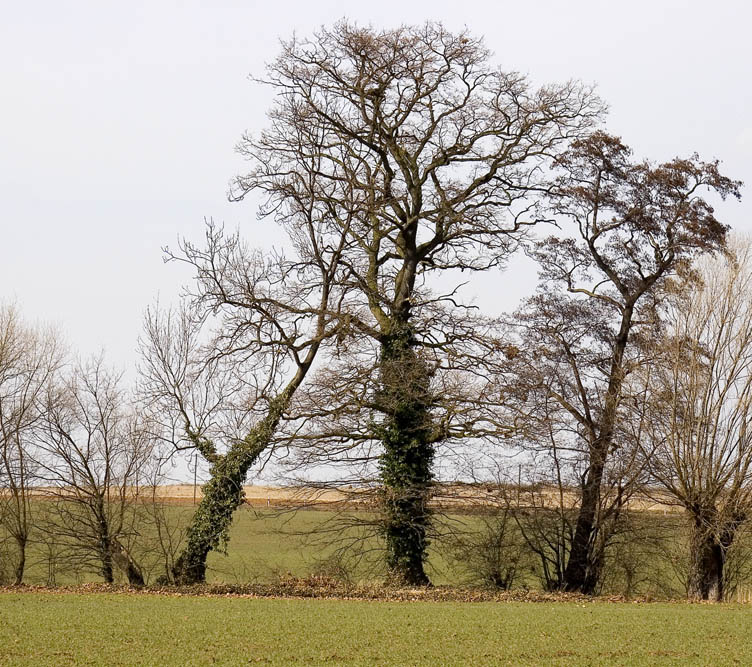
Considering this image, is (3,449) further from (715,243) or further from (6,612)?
(715,243)

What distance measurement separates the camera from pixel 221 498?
25625 millimetres

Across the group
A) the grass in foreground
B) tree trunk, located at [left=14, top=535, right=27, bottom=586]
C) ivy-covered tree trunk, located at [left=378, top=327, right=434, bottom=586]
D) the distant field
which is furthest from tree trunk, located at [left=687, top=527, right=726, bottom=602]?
tree trunk, located at [left=14, top=535, right=27, bottom=586]

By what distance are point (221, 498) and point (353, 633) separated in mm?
10567

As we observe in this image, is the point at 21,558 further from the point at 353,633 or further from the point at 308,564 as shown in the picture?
the point at 353,633

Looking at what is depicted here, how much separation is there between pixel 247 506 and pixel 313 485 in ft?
6.90

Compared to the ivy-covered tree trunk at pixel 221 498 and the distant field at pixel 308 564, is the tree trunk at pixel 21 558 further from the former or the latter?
the ivy-covered tree trunk at pixel 221 498

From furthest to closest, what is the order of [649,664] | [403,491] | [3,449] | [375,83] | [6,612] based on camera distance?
[3,449], [375,83], [403,491], [6,612], [649,664]

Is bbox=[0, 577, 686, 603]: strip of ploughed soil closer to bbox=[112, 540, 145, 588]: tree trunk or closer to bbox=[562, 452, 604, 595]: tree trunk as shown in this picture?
bbox=[112, 540, 145, 588]: tree trunk

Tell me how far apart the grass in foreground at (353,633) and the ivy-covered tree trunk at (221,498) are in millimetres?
4282

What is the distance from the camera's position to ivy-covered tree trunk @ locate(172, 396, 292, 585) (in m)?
25.3

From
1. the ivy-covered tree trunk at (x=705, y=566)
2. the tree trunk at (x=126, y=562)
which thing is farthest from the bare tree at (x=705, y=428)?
the tree trunk at (x=126, y=562)

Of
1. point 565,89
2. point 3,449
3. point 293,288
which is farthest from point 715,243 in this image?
point 3,449

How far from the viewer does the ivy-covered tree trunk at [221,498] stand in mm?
25312

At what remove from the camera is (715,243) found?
2805 centimetres
